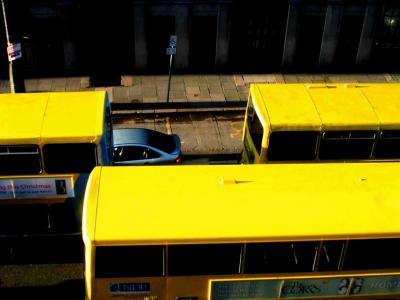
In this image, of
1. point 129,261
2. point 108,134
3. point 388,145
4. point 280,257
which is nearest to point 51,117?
point 108,134

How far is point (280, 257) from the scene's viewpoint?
402 inches

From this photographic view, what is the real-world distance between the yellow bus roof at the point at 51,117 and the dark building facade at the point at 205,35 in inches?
357

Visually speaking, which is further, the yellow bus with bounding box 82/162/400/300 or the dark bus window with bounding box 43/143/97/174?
the dark bus window with bounding box 43/143/97/174

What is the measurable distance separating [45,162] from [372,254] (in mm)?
7604

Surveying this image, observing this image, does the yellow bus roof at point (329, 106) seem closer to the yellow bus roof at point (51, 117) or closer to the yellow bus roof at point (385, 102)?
the yellow bus roof at point (385, 102)

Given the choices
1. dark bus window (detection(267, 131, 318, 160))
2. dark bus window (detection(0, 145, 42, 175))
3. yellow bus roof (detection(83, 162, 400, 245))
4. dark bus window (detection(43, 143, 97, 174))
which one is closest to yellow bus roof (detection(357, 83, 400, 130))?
dark bus window (detection(267, 131, 318, 160))

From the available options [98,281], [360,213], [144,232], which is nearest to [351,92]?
[360,213]

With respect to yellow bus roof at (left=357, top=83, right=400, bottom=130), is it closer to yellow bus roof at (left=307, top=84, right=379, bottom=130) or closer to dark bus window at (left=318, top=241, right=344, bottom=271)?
yellow bus roof at (left=307, top=84, right=379, bottom=130)

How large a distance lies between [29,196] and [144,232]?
14.7 ft

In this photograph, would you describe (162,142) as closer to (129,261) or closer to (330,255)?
(129,261)

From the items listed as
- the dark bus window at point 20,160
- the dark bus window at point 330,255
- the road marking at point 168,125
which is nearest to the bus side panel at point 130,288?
the dark bus window at point 330,255

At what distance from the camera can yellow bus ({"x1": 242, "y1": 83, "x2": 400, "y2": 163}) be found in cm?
1323

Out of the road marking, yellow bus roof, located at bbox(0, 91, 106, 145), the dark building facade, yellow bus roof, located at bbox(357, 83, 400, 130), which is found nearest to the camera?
yellow bus roof, located at bbox(0, 91, 106, 145)

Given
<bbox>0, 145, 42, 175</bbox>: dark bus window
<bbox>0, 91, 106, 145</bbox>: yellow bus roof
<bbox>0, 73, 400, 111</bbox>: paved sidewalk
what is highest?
<bbox>0, 91, 106, 145</bbox>: yellow bus roof
